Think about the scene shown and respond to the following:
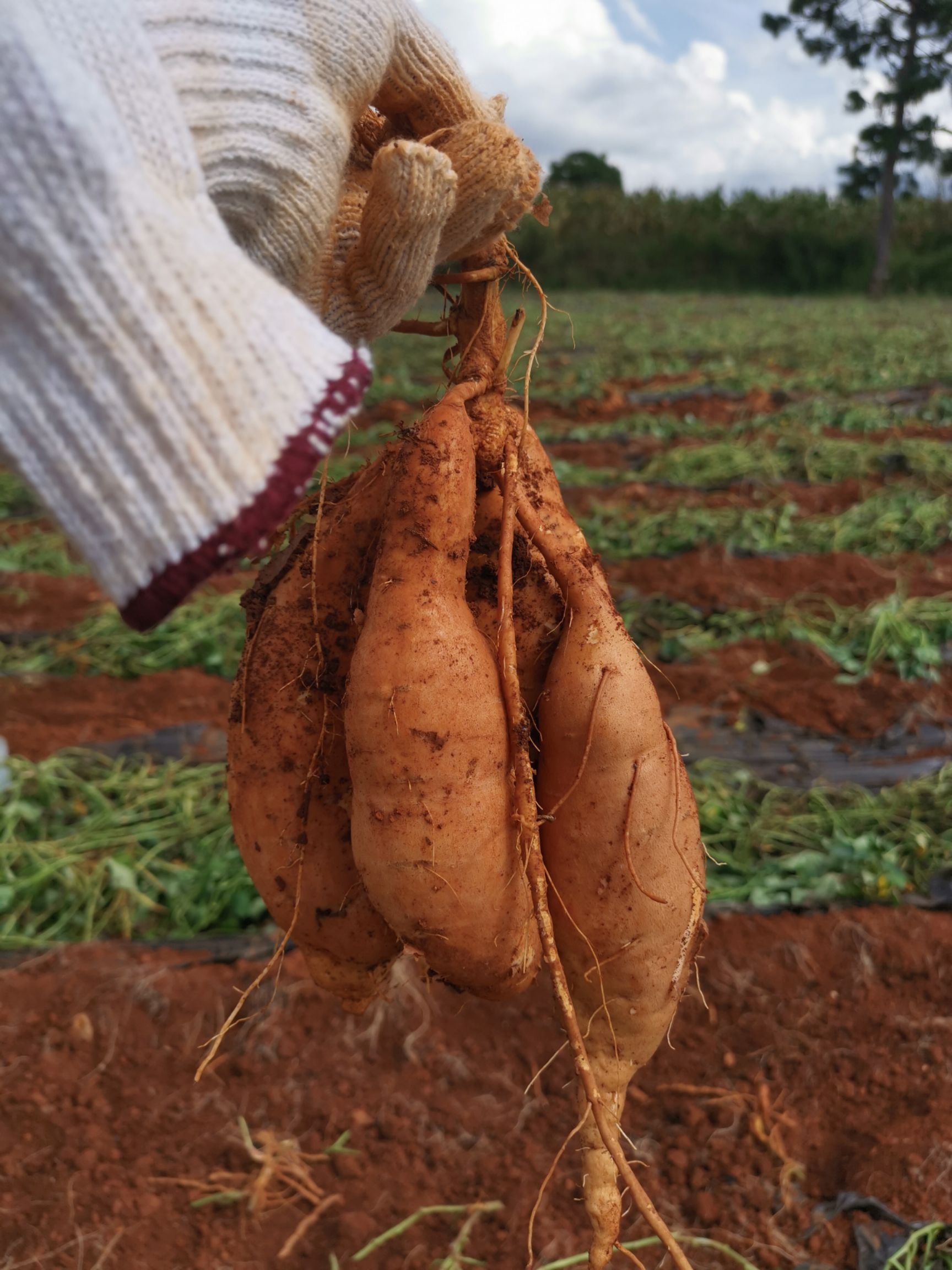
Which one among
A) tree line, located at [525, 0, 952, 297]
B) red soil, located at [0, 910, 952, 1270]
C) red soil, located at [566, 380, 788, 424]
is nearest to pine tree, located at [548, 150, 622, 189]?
tree line, located at [525, 0, 952, 297]

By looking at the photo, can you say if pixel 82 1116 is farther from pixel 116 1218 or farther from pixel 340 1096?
pixel 340 1096

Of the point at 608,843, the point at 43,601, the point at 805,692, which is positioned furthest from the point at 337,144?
the point at 43,601

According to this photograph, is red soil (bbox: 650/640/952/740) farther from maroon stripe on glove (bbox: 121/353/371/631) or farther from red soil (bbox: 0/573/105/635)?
red soil (bbox: 0/573/105/635)

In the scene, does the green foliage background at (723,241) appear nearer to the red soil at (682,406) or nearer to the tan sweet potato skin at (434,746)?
the red soil at (682,406)

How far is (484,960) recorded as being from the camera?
1330mm

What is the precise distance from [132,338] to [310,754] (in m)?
0.78

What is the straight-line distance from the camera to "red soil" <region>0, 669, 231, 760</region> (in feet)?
12.2

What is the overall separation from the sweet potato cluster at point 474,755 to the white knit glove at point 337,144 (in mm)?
194

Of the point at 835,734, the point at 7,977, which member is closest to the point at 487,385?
the point at 7,977

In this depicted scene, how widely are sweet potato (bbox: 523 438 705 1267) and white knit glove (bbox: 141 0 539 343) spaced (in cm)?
42

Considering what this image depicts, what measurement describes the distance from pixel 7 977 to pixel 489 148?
2.47m

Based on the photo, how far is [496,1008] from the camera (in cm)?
246

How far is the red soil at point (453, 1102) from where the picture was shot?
6.30 feet

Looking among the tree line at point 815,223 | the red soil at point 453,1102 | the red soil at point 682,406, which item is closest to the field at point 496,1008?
the red soil at point 453,1102
